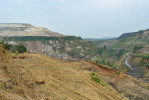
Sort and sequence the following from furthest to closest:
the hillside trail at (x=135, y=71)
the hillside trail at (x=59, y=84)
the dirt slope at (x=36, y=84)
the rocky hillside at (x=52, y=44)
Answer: the rocky hillside at (x=52, y=44), the hillside trail at (x=135, y=71), the hillside trail at (x=59, y=84), the dirt slope at (x=36, y=84)

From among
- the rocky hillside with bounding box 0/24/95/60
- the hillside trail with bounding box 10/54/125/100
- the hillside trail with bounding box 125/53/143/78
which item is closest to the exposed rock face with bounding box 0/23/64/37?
the rocky hillside with bounding box 0/24/95/60

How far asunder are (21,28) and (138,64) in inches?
2869

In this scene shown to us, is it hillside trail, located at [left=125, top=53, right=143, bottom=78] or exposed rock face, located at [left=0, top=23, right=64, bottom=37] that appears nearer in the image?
hillside trail, located at [left=125, top=53, right=143, bottom=78]

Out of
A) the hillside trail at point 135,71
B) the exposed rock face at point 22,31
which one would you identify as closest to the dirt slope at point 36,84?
the hillside trail at point 135,71

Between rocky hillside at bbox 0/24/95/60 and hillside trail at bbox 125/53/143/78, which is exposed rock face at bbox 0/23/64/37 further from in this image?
hillside trail at bbox 125/53/143/78

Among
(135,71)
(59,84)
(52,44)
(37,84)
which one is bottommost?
(135,71)

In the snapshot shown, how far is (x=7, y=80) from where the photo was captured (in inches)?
327

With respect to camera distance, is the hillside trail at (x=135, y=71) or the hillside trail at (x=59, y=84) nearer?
the hillside trail at (x=59, y=84)

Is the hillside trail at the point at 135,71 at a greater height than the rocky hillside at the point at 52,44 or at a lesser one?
lesser

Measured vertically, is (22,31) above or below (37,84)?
above

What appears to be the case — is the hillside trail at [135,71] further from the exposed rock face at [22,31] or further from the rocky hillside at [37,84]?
the exposed rock face at [22,31]

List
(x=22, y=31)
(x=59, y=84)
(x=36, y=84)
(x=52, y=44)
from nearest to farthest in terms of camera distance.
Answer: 1. (x=36, y=84)
2. (x=59, y=84)
3. (x=52, y=44)
4. (x=22, y=31)

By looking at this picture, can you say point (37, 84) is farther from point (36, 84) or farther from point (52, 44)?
point (52, 44)

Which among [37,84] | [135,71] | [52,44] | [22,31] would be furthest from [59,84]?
[22,31]
